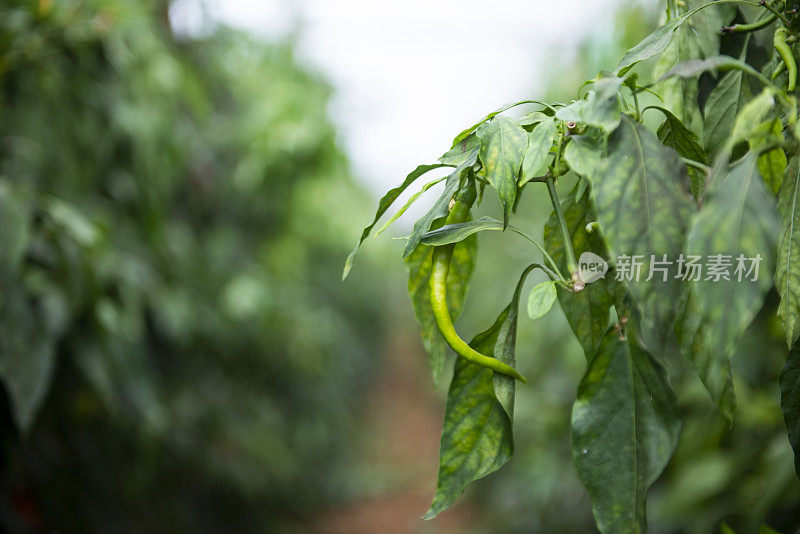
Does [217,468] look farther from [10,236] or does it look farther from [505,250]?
[505,250]

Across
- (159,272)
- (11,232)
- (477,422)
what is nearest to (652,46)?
(477,422)

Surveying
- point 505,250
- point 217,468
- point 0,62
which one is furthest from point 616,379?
point 505,250

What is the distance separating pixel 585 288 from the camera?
0.43m

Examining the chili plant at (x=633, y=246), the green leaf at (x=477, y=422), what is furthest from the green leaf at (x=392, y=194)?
the green leaf at (x=477, y=422)

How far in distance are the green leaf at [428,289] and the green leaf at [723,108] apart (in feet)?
0.69

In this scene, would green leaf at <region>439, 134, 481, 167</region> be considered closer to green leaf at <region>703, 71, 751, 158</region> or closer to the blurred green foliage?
green leaf at <region>703, 71, 751, 158</region>

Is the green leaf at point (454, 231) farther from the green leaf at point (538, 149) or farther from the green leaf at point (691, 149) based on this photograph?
the green leaf at point (691, 149)

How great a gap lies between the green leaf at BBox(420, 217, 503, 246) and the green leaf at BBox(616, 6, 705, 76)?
128mm

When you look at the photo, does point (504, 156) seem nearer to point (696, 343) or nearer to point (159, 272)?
point (696, 343)

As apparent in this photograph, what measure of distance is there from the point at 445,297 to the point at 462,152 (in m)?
0.10

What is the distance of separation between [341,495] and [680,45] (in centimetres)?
295

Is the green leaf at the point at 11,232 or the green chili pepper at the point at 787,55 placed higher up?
the green leaf at the point at 11,232

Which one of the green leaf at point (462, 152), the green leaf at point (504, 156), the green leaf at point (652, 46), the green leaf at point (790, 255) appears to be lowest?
the green leaf at point (790, 255)

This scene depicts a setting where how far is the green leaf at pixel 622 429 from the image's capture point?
1.18 ft
